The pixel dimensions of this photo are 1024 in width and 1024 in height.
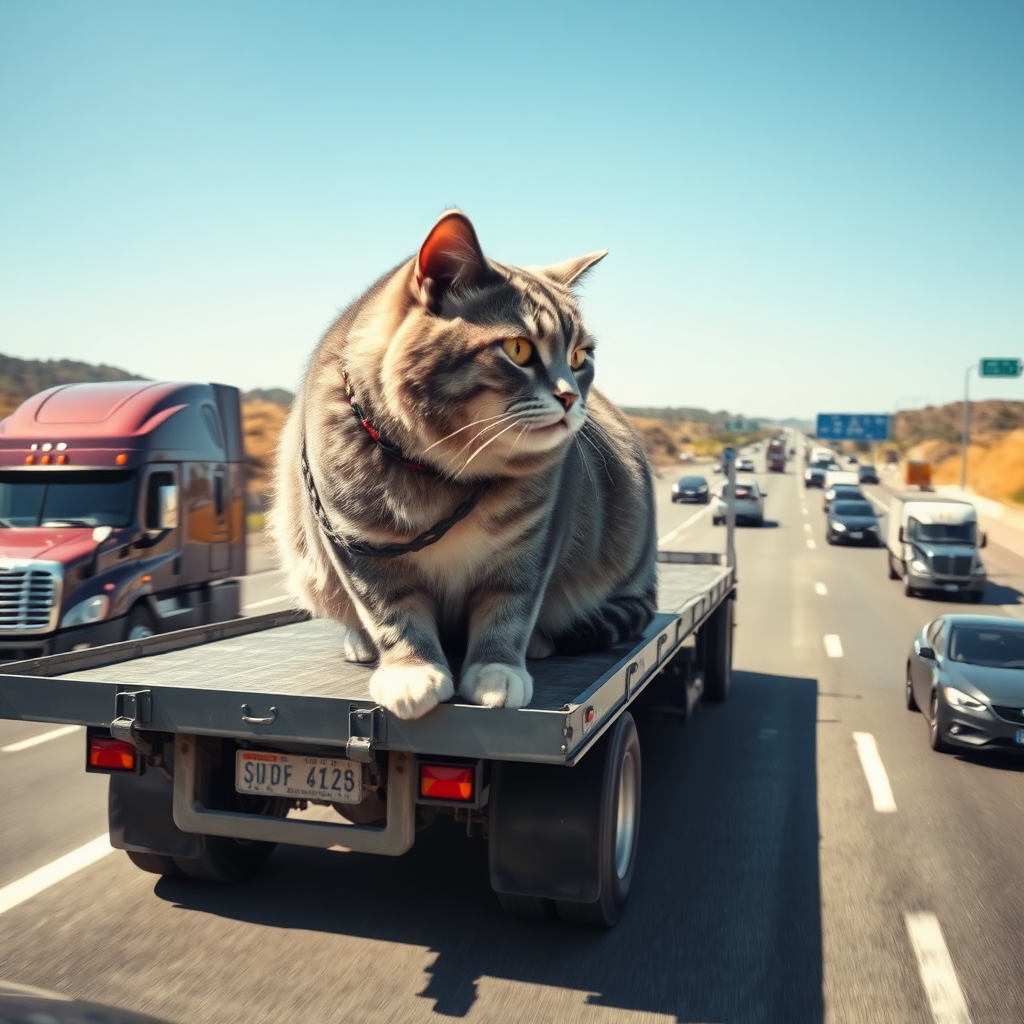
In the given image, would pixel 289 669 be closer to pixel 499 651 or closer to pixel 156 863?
pixel 499 651

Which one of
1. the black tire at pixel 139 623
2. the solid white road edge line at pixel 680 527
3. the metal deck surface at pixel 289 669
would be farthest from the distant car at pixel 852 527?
the metal deck surface at pixel 289 669

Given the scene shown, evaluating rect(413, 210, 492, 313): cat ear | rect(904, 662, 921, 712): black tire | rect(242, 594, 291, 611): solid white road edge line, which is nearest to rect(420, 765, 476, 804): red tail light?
rect(413, 210, 492, 313): cat ear

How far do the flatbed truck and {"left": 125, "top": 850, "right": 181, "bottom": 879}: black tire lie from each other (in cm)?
1

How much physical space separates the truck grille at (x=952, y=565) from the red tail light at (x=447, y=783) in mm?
19724

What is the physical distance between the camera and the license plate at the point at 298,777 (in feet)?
14.5

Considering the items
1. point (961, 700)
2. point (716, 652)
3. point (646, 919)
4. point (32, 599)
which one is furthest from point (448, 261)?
point (32, 599)

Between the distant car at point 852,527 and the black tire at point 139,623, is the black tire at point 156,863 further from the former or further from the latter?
the distant car at point 852,527

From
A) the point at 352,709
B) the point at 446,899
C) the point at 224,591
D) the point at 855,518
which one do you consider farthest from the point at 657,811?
the point at 855,518

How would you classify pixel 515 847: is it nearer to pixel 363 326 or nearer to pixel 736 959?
pixel 736 959

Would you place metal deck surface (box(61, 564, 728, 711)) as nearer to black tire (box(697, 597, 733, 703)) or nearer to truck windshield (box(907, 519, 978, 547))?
black tire (box(697, 597, 733, 703))

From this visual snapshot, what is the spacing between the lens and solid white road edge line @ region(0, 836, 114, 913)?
17.7ft

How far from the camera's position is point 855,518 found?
34.3m

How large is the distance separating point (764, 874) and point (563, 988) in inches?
74.6

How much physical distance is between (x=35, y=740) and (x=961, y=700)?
26.9ft
